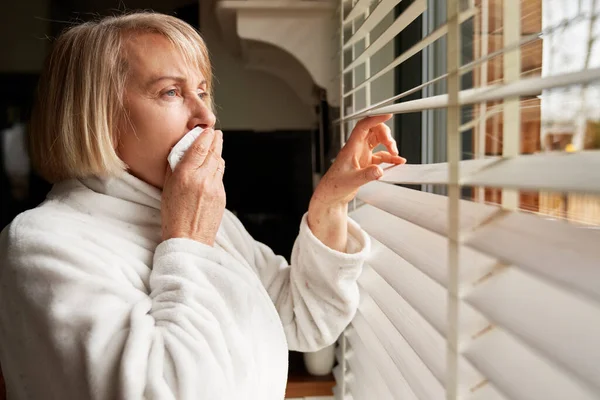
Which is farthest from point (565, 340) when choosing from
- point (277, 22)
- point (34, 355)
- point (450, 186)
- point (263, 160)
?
point (263, 160)

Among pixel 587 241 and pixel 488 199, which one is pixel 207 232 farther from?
pixel 587 241

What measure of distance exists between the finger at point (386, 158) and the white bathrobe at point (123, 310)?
17cm

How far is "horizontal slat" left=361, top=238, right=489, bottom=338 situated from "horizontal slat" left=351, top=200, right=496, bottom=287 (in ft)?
0.10

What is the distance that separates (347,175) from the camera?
3.05 ft

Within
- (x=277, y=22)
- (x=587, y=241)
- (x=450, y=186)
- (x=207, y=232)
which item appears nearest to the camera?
(x=587, y=241)

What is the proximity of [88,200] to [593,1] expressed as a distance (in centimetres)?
76

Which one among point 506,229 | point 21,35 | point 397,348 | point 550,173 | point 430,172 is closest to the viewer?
point 550,173

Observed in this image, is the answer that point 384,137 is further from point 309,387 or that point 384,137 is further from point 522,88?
point 309,387

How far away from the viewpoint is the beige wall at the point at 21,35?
5.87 feet

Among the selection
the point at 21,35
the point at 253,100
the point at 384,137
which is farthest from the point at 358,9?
the point at 21,35

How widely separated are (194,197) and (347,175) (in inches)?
10.4

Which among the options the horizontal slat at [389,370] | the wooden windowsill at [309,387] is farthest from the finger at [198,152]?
the wooden windowsill at [309,387]

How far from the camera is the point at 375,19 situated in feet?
2.86

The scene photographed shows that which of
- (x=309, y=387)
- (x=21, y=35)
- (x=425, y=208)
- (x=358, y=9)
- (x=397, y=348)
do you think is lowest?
(x=309, y=387)
